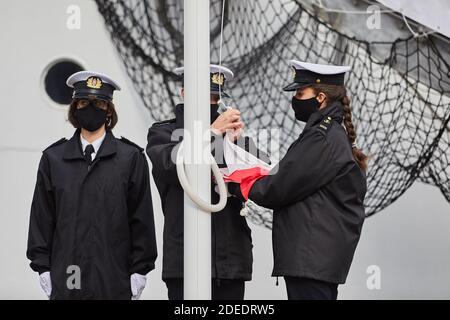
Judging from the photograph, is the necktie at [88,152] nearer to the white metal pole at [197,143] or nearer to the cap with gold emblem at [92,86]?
the cap with gold emblem at [92,86]

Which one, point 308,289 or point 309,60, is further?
point 309,60

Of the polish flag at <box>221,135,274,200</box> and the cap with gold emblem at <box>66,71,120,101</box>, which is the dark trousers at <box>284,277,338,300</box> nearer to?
the polish flag at <box>221,135,274,200</box>

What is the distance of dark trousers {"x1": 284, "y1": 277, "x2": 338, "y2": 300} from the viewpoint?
304cm

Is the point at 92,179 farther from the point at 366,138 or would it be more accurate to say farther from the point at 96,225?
the point at 366,138

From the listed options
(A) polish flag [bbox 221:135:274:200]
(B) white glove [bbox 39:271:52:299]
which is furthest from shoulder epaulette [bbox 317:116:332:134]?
(B) white glove [bbox 39:271:52:299]

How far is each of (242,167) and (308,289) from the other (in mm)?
433

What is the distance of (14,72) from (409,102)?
68.2 inches

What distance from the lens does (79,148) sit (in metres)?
3.44

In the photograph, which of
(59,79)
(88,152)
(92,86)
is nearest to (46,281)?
(88,152)

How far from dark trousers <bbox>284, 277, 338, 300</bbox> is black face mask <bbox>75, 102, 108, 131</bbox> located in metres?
0.87

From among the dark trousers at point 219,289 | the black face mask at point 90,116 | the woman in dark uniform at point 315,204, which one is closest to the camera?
the woman in dark uniform at point 315,204

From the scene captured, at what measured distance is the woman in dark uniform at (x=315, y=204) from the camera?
3.01 metres

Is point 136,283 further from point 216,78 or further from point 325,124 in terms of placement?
point 325,124

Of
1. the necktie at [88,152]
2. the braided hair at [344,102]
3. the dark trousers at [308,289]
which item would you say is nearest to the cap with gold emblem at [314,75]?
the braided hair at [344,102]
